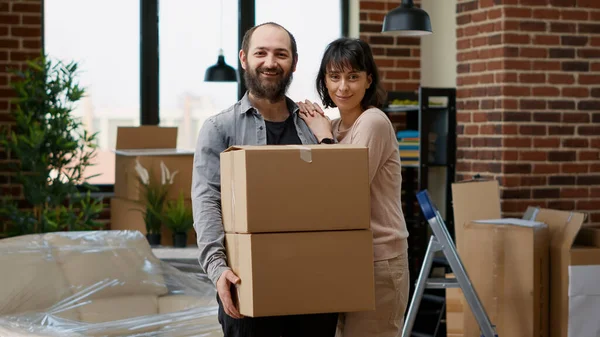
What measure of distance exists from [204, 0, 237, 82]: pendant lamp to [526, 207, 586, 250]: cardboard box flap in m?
1.95

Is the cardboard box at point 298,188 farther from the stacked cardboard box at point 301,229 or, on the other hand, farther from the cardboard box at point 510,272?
the cardboard box at point 510,272

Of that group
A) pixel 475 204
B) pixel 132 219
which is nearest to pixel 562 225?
pixel 475 204

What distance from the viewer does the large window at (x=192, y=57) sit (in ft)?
18.0

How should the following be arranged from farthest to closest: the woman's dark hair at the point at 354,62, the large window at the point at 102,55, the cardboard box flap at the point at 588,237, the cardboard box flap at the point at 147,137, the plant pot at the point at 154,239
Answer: the large window at the point at 102,55 → the cardboard box flap at the point at 147,137 → the plant pot at the point at 154,239 → the cardboard box flap at the point at 588,237 → the woman's dark hair at the point at 354,62

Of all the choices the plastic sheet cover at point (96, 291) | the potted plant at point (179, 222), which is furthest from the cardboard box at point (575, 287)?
the potted plant at point (179, 222)

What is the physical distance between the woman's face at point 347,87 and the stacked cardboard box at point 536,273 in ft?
5.95

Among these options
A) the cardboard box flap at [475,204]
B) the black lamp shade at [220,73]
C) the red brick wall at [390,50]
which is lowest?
the cardboard box flap at [475,204]

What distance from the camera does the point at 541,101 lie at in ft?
15.2

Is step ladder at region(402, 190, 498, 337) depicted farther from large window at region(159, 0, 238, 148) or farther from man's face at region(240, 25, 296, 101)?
large window at region(159, 0, 238, 148)

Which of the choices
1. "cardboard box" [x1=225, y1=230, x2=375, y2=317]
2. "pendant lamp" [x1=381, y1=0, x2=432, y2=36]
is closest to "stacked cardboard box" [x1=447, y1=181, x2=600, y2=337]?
"pendant lamp" [x1=381, y1=0, x2=432, y2=36]

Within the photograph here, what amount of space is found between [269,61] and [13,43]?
3363mm

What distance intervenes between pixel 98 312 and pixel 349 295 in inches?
71.8

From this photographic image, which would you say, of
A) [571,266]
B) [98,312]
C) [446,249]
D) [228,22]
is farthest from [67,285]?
[228,22]

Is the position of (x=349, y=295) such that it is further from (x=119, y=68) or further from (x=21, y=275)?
(x=119, y=68)
